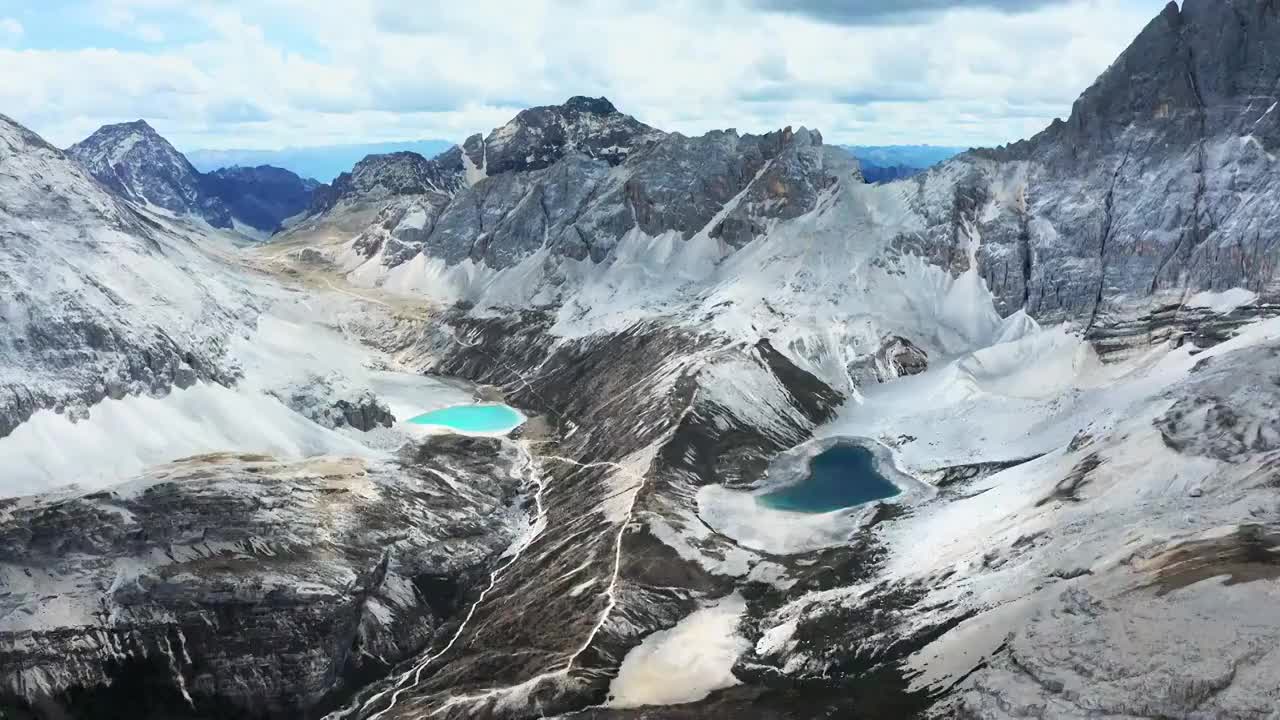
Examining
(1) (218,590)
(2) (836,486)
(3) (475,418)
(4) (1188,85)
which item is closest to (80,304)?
(1) (218,590)

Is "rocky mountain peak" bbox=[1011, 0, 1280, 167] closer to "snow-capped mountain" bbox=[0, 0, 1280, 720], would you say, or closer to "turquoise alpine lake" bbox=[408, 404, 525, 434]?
"snow-capped mountain" bbox=[0, 0, 1280, 720]

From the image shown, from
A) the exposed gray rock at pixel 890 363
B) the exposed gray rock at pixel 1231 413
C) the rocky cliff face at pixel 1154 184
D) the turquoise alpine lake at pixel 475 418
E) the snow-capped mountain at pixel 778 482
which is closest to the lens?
the snow-capped mountain at pixel 778 482

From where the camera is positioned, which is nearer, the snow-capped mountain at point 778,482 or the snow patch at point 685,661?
the snow-capped mountain at point 778,482

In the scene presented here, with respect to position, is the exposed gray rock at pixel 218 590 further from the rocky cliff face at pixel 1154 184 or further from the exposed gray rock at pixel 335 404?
the rocky cliff face at pixel 1154 184

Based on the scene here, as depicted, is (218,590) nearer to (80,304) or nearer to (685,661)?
(685,661)

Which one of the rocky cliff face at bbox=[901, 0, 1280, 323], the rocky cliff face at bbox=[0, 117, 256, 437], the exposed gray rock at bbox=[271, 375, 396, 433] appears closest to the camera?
the rocky cliff face at bbox=[0, 117, 256, 437]

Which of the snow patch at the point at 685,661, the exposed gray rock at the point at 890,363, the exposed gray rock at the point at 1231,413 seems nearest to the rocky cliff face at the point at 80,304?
the snow patch at the point at 685,661

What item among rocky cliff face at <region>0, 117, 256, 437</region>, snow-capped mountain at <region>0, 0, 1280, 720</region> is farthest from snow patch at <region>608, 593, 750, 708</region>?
rocky cliff face at <region>0, 117, 256, 437</region>
